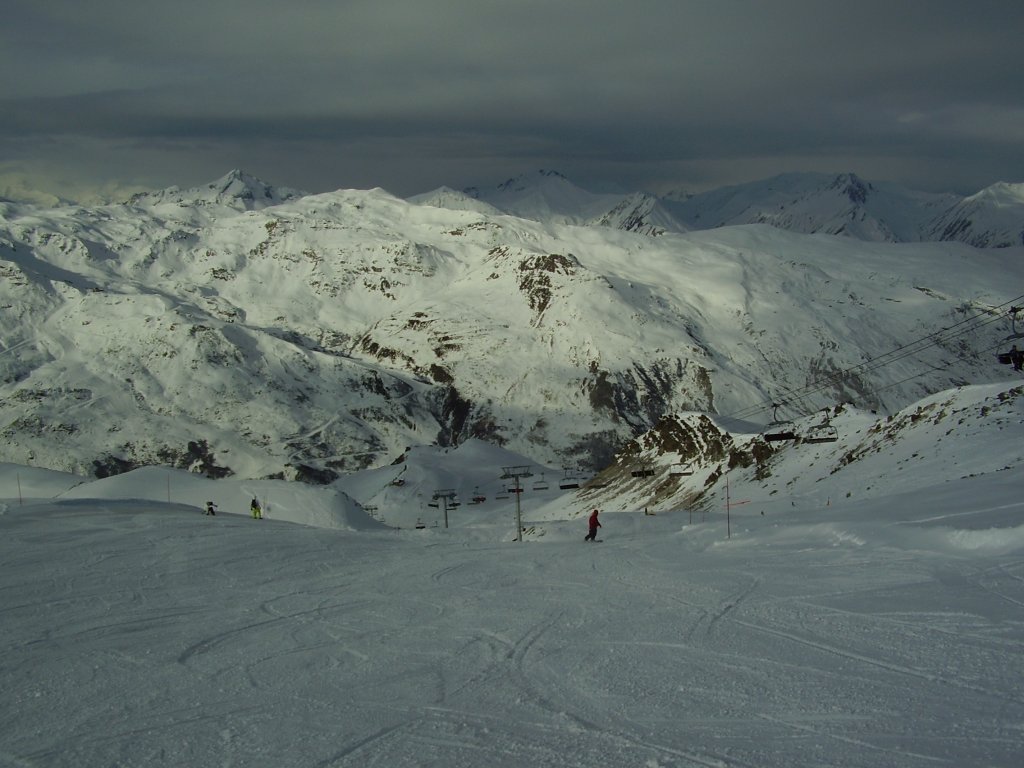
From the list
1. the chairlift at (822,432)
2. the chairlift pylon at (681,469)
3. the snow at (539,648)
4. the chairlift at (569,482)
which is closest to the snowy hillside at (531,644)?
the snow at (539,648)

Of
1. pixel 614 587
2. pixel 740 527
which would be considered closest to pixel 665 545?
pixel 740 527

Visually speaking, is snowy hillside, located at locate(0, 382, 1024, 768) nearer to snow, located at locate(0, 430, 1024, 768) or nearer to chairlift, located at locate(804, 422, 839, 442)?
snow, located at locate(0, 430, 1024, 768)

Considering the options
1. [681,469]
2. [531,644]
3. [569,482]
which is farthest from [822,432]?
[531,644]

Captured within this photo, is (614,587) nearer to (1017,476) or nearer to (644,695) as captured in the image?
(644,695)

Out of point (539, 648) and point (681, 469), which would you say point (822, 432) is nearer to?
point (681, 469)

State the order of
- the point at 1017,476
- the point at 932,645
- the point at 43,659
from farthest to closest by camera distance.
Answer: the point at 1017,476
the point at 43,659
the point at 932,645

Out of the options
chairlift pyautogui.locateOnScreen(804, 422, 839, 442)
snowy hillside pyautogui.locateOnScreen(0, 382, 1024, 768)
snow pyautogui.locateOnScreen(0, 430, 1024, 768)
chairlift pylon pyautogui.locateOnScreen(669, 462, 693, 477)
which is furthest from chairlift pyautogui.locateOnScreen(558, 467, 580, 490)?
snow pyautogui.locateOnScreen(0, 430, 1024, 768)

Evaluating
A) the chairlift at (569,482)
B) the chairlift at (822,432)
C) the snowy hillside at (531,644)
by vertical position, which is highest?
the snowy hillside at (531,644)

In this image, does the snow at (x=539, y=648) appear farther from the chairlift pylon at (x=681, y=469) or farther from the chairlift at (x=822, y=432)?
the chairlift pylon at (x=681, y=469)
